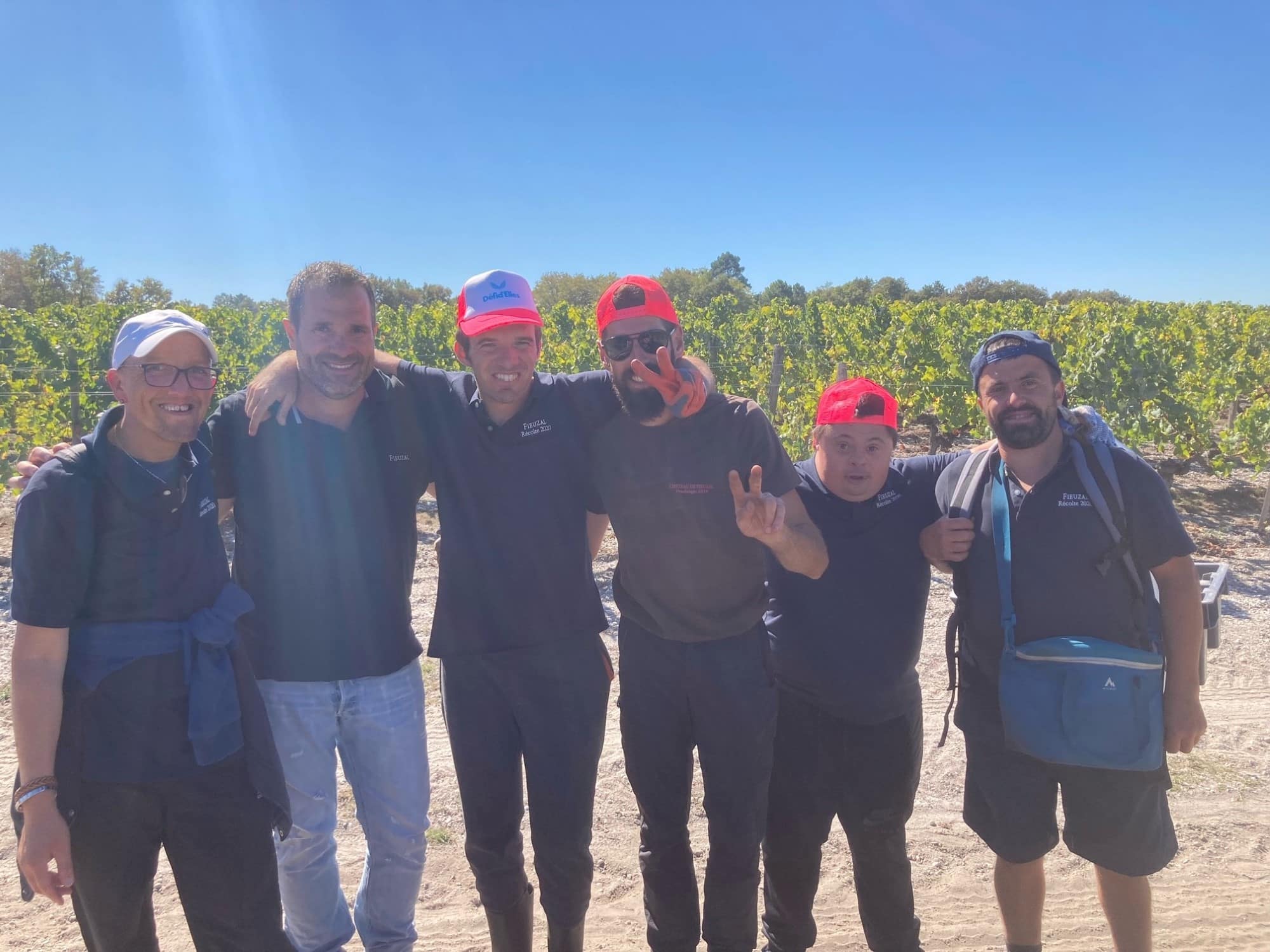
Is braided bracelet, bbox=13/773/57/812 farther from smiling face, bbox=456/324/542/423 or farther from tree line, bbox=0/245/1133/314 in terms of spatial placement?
tree line, bbox=0/245/1133/314

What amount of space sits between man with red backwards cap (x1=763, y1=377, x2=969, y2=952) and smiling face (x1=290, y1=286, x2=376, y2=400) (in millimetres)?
1447

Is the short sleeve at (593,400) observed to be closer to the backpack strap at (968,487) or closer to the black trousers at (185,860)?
the backpack strap at (968,487)

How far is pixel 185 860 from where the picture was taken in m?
2.01

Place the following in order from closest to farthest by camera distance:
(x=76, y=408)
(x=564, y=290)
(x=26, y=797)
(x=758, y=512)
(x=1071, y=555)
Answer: (x=26, y=797) → (x=758, y=512) → (x=1071, y=555) → (x=76, y=408) → (x=564, y=290)

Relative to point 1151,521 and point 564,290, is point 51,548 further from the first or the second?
point 564,290

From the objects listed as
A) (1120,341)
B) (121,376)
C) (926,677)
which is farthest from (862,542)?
(1120,341)

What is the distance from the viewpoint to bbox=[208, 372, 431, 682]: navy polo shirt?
7.66 ft

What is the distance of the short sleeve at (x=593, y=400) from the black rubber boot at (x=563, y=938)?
5.36 feet

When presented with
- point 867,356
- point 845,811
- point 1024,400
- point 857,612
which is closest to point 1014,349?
point 1024,400

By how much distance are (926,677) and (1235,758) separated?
5.43 feet

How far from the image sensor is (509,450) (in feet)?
7.90

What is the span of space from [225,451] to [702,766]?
1780mm

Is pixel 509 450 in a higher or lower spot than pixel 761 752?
higher

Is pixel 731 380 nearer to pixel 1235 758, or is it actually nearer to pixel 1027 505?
pixel 1235 758
